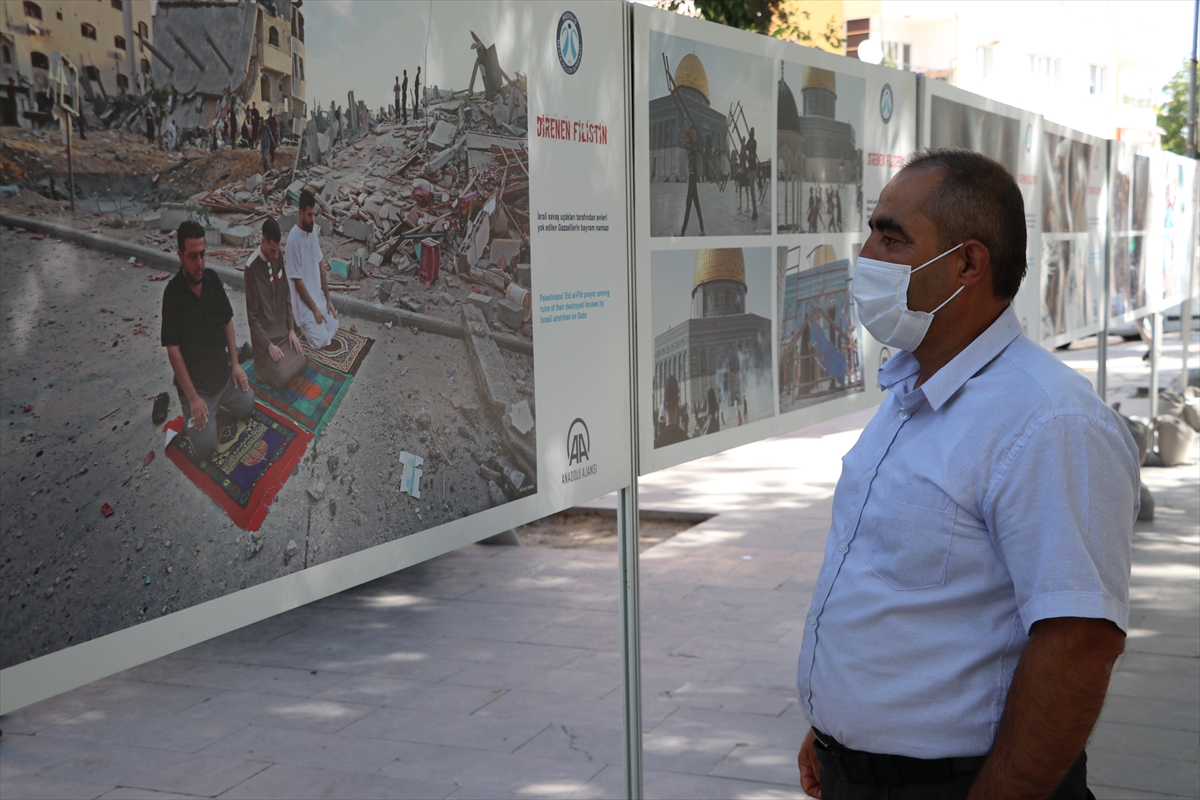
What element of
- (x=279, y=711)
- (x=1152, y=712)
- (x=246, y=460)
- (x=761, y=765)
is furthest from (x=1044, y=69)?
(x=246, y=460)

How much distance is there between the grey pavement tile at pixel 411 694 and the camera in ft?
17.5

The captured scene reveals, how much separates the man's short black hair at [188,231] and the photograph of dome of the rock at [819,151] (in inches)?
98.0

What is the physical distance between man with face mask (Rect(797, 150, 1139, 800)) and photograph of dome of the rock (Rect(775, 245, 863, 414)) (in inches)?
77.5

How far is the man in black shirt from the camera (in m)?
1.93

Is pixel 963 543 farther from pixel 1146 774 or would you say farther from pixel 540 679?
pixel 540 679

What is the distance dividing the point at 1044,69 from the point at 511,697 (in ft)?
156

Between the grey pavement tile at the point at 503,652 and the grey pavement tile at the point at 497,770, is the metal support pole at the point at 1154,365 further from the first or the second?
the grey pavement tile at the point at 497,770

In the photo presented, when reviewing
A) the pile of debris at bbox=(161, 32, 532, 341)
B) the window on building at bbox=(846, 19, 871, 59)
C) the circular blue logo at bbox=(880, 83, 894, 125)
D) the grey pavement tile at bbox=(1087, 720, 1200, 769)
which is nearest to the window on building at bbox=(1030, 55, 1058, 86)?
the window on building at bbox=(846, 19, 871, 59)

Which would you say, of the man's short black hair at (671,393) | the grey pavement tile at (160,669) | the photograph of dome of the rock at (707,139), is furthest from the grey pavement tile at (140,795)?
the photograph of dome of the rock at (707,139)

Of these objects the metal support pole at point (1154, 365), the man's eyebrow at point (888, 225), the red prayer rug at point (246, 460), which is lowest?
the metal support pole at point (1154, 365)

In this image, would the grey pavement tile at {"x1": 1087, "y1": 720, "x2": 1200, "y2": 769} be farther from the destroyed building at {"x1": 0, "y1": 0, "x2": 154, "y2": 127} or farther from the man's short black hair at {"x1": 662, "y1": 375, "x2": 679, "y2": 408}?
the destroyed building at {"x1": 0, "y1": 0, "x2": 154, "y2": 127}

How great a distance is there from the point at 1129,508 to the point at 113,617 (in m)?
1.64

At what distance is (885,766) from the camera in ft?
6.63

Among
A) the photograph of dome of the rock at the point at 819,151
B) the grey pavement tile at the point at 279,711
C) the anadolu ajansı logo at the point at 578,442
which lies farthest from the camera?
the grey pavement tile at the point at 279,711
